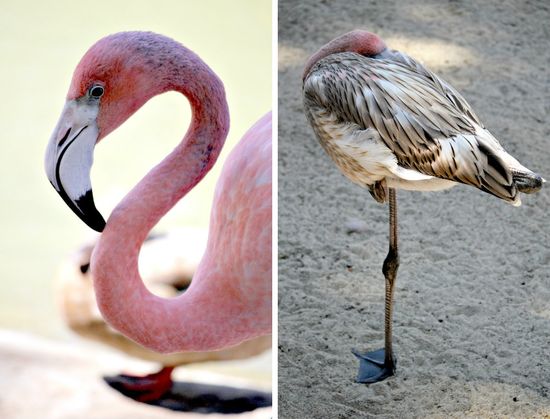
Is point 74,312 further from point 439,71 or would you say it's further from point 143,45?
point 439,71

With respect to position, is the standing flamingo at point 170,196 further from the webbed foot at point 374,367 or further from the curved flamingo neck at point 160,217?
the webbed foot at point 374,367

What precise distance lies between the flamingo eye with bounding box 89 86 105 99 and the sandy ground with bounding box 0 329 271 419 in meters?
0.47

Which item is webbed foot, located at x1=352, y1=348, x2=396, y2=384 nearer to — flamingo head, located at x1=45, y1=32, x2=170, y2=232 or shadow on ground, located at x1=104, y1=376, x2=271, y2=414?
shadow on ground, located at x1=104, y1=376, x2=271, y2=414

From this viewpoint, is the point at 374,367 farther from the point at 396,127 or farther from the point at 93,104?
the point at 93,104

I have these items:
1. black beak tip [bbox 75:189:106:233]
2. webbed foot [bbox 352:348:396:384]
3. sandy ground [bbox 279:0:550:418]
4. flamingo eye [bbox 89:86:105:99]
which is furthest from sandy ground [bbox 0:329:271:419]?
webbed foot [bbox 352:348:396:384]

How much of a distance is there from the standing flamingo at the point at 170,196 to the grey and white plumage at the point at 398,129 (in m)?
0.18

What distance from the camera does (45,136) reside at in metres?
1.64

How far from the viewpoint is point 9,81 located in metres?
1.64

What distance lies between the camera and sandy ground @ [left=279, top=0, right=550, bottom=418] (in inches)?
89.2

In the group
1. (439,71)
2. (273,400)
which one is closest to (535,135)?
(439,71)

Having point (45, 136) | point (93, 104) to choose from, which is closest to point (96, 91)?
point (93, 104)

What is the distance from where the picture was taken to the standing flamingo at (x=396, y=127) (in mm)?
1753

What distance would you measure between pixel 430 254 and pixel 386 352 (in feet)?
1.98

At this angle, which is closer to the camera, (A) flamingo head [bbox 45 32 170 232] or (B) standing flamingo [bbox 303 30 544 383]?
(A) flamingo head [bbox 45 32 170 232]
